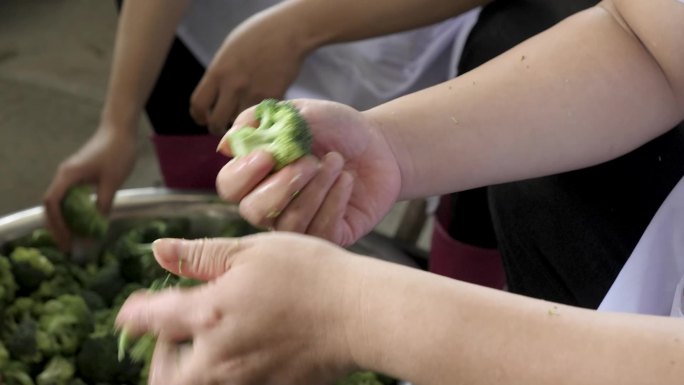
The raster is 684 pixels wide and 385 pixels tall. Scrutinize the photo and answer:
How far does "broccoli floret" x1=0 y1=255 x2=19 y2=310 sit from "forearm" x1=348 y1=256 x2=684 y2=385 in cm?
64

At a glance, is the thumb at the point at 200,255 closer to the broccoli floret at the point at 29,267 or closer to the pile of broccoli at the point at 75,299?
the pile of broccoli at the point at 75,299

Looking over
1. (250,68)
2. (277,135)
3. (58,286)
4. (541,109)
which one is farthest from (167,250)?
(58,286)

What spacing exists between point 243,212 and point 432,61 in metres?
0.54

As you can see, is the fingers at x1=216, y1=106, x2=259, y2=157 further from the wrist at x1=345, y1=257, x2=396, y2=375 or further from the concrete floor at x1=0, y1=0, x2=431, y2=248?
the concrete floor at x1=0, y1=0, x2=431, y2=248

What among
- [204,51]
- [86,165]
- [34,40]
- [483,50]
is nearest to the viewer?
[483,50]

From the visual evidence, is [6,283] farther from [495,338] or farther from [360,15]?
[495,338]

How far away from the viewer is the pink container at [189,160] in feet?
3.83

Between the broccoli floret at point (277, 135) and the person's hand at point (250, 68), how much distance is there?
12.5 inches

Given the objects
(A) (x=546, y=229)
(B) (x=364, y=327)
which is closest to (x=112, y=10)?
(A) (x=546, y=229)

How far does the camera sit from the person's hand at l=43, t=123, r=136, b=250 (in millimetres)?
996

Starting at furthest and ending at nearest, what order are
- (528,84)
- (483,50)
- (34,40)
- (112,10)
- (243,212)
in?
1. (112,10)
2. (34,40)
3. (483,50)
4. (528,84)
5. (243,212)

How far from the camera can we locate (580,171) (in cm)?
75

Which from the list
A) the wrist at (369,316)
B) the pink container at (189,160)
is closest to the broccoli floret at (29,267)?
the pink container at (189,160)

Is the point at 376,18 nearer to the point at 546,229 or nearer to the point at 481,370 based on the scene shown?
the point at 546,229
